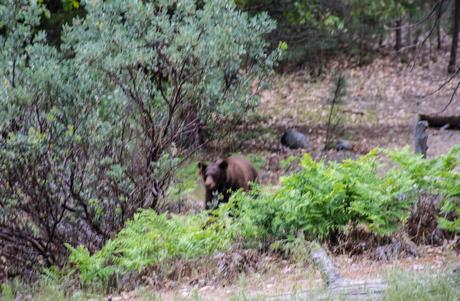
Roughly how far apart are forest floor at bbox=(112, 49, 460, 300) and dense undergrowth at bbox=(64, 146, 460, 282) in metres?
0.39

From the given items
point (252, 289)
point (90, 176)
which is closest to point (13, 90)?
point (90, 176)

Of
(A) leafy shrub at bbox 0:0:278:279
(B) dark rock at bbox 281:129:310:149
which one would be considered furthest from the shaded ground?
(B) dark rock at bbox 281:129:310:149

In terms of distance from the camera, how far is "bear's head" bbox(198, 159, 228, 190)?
12.0 meters

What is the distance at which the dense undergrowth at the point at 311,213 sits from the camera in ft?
23.1

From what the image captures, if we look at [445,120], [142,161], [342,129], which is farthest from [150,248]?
[445,120]

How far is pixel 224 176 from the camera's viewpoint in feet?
40.1

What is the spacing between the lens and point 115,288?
7266mm

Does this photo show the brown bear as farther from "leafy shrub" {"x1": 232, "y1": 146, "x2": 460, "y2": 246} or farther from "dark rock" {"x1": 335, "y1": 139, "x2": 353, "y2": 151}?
"dark rock" {"x1": 335, "y1": 139, "x2": 353, "y2": 151}

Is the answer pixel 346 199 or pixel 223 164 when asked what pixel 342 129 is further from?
pixel 346 199

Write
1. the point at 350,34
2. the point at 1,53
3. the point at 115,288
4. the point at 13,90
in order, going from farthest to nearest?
the point at 350,34 → the point at 1,53 → the point at 13,90 → the point at 115,288

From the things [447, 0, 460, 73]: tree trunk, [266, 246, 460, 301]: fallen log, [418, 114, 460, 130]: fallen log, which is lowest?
[418, 114, 460, 130]: fallen log

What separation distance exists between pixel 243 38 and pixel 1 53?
9.87ft

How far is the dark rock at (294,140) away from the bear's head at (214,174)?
7.87 meters

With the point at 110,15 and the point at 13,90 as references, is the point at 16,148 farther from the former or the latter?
the point at 110,15
